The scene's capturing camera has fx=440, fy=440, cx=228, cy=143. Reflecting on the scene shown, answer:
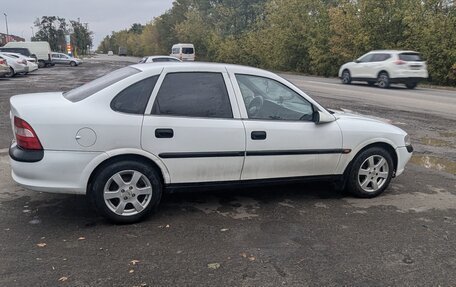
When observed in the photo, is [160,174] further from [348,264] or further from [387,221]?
[387,221]

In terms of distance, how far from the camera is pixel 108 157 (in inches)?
163

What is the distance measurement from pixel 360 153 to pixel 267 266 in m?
2.19

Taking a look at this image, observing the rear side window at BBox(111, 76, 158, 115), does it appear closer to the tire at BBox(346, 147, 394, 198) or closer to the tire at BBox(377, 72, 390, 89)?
the tire at BBox(346, 147, 394, 198)

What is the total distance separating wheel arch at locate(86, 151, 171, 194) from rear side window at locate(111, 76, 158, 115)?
41 centimetres

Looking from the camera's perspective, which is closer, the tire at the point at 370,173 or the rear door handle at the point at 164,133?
the rear door handle at the point at 164,133

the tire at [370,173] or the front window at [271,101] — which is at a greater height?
the front window at [271,101]

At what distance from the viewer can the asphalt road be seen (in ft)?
11.2

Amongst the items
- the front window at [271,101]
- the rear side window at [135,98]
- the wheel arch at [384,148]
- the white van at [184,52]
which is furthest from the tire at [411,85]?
the white van at [184,52]

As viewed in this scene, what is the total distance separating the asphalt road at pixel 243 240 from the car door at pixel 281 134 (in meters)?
0.48

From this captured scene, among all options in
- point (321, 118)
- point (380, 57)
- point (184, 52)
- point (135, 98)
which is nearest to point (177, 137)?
point (135, 98)

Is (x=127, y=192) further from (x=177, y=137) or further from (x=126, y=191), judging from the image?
(x=177, y=137)

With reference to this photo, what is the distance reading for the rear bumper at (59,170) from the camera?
4.02 meters

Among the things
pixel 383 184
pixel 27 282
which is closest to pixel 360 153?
pixel 383 184

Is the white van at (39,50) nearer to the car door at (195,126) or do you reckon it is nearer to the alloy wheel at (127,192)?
the car door at (195,126)
